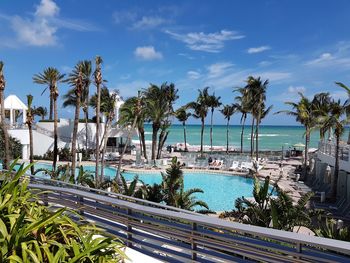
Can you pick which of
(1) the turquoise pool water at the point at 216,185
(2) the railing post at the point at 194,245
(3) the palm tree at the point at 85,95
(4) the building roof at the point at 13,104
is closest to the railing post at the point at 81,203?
(2) the railing post at the point at 194,245

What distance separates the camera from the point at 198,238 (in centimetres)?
378

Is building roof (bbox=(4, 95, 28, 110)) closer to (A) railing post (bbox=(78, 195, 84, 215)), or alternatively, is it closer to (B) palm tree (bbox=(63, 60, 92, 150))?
(B) palm tree (bbox=(63, 60, 92, 150))

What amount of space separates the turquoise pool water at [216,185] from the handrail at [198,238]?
15.8 meters

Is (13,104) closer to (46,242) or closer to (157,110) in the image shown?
(157,110)

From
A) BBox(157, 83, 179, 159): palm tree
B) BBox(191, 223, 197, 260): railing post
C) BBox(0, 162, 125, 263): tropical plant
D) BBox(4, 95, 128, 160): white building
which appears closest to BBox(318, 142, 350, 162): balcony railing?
BBox(157, 83, 179, 159): palm tree

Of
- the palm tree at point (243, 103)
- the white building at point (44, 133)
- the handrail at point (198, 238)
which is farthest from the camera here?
the palm tree at point (243, 103)

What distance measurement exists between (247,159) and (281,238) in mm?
32095

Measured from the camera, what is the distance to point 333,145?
22484mm

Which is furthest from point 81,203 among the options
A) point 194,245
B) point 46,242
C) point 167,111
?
point 167,111

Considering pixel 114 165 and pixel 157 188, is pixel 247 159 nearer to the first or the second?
pixel 114 165

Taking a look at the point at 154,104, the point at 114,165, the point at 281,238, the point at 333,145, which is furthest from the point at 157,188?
the point at 154,104

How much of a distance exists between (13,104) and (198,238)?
39971mm

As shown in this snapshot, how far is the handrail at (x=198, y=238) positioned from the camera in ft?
9.65

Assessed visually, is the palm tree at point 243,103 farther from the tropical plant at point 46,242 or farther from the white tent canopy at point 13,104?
the tropical plant at point 46,242
